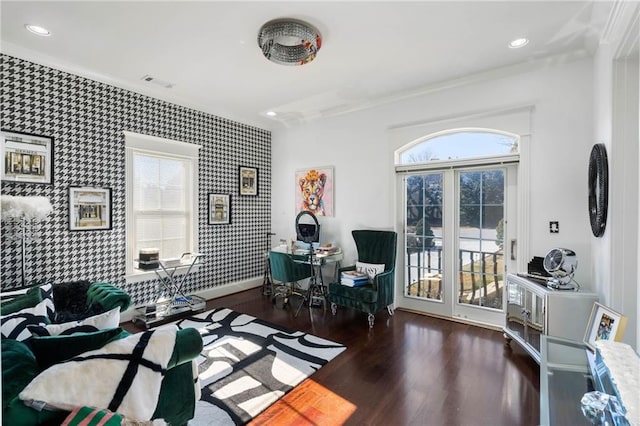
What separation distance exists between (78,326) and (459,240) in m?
3.71

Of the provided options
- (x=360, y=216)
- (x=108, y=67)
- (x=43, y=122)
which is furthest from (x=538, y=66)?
(x=43, y=122)

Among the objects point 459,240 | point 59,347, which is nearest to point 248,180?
point 459,240

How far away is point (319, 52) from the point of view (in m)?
3.10

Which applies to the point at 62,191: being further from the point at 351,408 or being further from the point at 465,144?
the point at 465,144

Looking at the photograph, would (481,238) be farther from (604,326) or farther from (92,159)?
(92,159)

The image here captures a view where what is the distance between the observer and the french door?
3635mm

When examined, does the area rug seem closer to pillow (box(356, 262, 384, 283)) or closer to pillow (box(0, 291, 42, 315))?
pillow (box(356, 262, 384, 283))

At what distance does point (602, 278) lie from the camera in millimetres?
2598

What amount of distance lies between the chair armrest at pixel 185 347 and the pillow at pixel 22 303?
1308mm

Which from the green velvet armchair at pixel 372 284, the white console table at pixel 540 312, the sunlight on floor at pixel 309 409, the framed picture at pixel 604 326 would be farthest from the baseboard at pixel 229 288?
the framed picture at pixel 604 326

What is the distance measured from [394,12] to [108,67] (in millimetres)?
2952

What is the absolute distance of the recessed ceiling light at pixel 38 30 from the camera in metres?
2.70

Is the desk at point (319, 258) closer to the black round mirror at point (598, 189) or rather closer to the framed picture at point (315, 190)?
the framed picture at point (315, 190)

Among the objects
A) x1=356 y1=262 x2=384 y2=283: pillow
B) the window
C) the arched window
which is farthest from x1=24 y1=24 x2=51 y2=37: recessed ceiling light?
x1=356 y1=262 x2=384 y2=283: pillow
